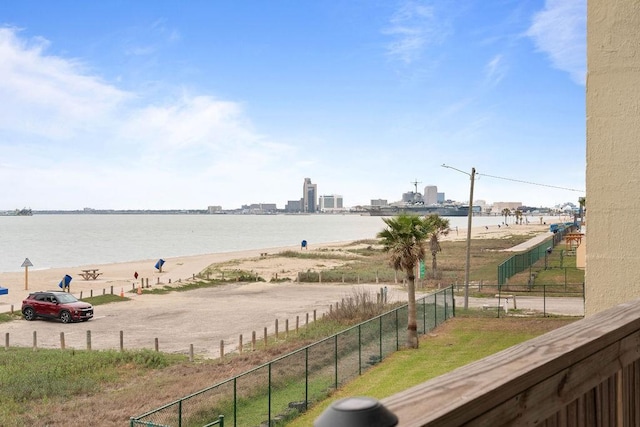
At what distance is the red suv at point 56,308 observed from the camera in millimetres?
37844

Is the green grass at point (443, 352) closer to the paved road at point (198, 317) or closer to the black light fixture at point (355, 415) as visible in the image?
the paved road at point (198, 317)

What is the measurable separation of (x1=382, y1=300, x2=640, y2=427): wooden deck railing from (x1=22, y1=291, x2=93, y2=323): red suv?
39.2 metres

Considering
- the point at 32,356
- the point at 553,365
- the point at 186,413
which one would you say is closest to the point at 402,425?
the point at 553,365

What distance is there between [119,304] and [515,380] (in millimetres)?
48124

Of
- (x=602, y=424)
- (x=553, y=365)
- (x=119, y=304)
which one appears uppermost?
(x=553, y=365)

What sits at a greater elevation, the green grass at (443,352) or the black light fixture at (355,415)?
the black light fixture at (355,415)

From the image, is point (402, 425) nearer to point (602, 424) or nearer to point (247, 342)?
point (602, 424)

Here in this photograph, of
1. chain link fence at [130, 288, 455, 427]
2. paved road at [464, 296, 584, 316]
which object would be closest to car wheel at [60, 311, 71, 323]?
chain link fence at [130, 288, 455, 427]

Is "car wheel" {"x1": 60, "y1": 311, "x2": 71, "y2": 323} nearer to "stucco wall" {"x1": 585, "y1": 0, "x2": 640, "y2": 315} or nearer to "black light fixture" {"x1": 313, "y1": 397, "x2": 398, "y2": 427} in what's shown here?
"stucco wall" {"x1": 585, "y1": 0, "x2": 640, "y2": 315}

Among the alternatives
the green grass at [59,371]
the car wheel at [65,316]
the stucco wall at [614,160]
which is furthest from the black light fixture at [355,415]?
the car wheel at [65,316]

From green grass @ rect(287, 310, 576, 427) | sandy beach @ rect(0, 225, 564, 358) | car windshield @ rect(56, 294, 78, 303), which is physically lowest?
sandy beach @ rect(0, 225, 564, 358)

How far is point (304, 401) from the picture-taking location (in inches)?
711

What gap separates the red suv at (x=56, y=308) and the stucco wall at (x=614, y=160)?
37301mm

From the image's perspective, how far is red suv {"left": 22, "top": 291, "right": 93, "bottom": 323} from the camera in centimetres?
3784
